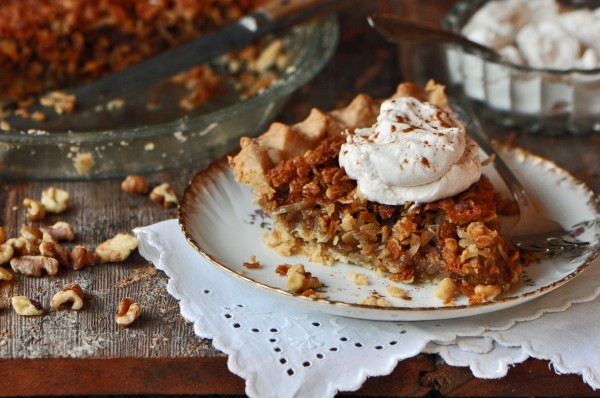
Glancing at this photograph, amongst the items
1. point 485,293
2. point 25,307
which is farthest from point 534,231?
point 25,307

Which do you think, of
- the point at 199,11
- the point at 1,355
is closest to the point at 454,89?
the point at 199,11

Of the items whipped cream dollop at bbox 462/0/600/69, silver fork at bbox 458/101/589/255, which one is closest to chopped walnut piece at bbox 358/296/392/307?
silver fork at bbox 458/101/589/255

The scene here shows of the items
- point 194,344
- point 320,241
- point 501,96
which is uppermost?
point 501,96

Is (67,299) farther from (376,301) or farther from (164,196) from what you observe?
Answer: (376,301)

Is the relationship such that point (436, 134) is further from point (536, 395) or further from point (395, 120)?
point (536, 395)

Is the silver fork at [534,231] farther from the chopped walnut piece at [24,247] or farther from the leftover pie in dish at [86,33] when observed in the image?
the leftover pie in dish at [86,33]

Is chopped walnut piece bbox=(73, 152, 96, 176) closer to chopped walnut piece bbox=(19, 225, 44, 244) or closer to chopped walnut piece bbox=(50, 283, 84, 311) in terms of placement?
chopped walnut piece bbox=(19, 225, 44, 244)
